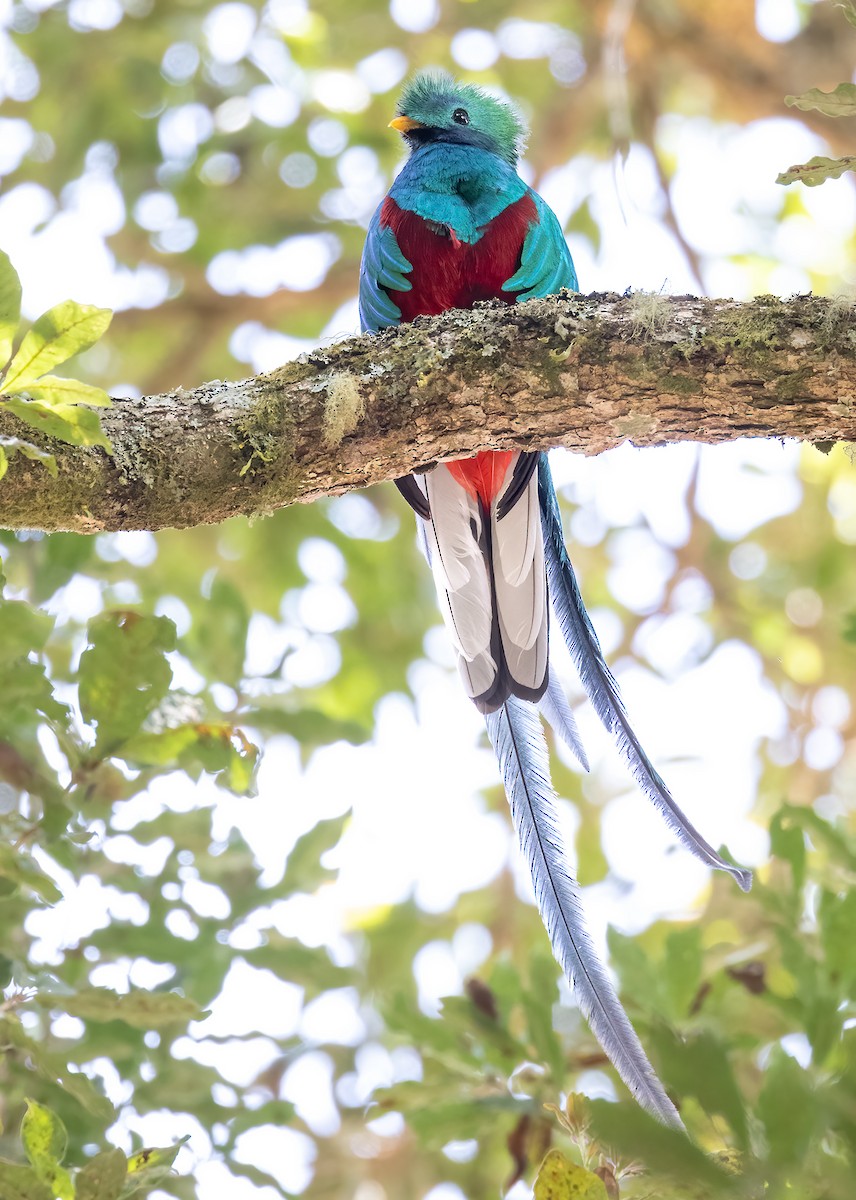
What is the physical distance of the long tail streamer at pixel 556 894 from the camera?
2.02 meters

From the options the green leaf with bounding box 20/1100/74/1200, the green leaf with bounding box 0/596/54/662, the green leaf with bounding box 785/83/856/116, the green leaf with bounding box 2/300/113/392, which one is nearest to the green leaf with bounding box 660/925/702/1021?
the green leaf with bounding box 20/1100/74/1200

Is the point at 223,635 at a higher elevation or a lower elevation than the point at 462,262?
lower

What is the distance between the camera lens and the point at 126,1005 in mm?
2119

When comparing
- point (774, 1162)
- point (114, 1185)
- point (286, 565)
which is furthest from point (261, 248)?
point (774, 1162)

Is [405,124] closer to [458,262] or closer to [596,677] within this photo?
[458,262]

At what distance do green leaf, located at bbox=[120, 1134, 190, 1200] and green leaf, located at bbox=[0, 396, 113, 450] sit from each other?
1092mm

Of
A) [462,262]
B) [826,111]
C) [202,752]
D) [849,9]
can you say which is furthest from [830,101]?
[202,752]

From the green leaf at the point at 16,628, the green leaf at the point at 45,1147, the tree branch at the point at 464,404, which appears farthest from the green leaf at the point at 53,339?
the green leaf at the point at 45,1147

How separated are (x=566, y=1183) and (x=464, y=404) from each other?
47.2 inches

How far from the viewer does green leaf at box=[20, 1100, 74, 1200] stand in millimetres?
1704

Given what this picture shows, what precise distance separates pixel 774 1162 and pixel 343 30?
4522 mm

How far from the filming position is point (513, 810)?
97.7 inches

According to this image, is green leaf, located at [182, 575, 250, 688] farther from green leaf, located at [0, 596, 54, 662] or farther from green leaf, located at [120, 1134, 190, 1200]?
green leaf, located at [120, 1134, 190, 1200]

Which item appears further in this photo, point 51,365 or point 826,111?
point 826,111
